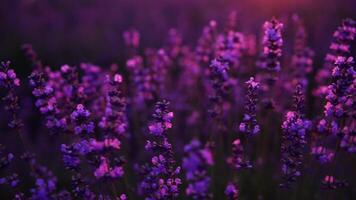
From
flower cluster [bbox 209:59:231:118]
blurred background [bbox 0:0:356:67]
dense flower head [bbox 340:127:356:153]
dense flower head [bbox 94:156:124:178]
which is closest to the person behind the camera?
dense flower head [bbox 94:156:124:178]

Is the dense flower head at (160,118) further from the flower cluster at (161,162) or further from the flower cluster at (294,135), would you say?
the flower cluster at (294,135)

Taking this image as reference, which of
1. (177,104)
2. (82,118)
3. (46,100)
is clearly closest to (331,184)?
(82,118)

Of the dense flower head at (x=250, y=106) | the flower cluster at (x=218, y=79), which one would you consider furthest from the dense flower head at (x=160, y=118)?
the flower cluster at (x=218, y=79)

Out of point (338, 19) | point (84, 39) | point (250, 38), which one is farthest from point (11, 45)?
point (338, 19)

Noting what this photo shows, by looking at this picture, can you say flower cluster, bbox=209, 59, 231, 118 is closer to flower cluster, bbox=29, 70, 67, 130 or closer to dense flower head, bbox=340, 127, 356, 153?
dense flower head, bbox=340, 127, 356, 153

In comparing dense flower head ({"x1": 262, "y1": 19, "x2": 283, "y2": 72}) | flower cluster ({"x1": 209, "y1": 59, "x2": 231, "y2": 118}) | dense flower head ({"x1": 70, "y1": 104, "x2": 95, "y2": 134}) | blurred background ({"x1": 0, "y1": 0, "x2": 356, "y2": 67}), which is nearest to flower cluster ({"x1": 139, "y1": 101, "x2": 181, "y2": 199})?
dense flower head ({"x1": 70, "y1": 104, "x2": 95, "y2": 134})

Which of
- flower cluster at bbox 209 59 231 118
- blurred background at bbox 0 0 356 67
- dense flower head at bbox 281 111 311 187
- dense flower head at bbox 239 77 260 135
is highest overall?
blurred background at bbox 0 0 356 67

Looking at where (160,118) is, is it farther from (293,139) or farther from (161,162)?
(293,139)
